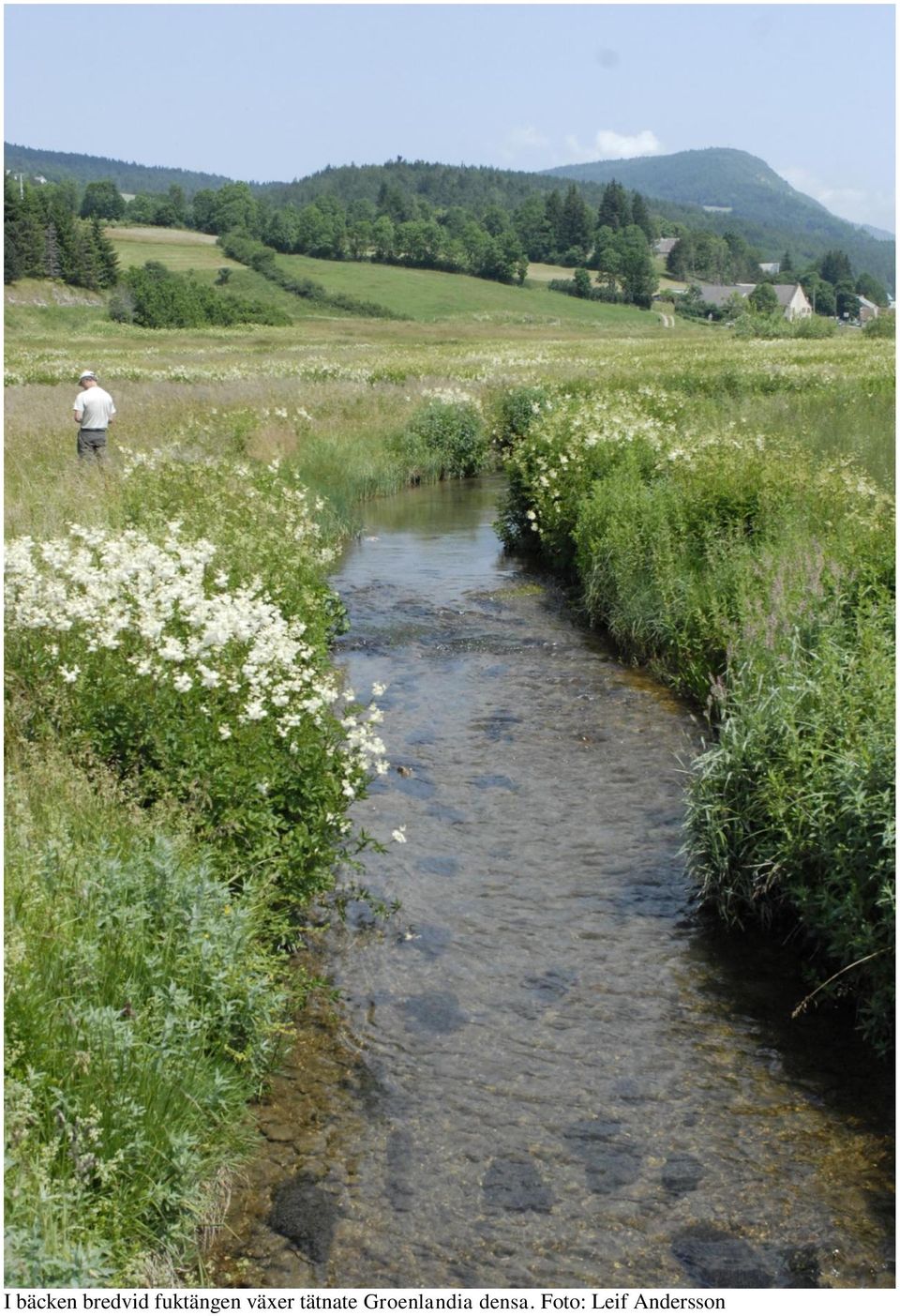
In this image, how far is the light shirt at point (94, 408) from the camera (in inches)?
670

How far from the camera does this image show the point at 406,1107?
5.19m

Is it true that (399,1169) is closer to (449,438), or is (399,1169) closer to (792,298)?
(449,438)

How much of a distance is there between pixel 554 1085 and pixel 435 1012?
837 millimetres

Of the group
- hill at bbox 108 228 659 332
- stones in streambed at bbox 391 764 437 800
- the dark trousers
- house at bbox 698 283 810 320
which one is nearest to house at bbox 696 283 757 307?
house at bbox 698 283 810 320

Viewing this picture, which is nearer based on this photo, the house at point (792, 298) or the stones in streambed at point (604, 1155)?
the stones in streambed at point (604, 1155)

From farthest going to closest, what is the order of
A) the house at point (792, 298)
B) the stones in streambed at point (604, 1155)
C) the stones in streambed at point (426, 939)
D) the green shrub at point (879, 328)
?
the house at point (792, 298) → the green shrub at point (879, 328) → the stones in streambed at point (426, 939) → the stones in streambed at point (604, 1155)

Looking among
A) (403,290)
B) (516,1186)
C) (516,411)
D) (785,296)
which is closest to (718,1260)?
(516,1186)

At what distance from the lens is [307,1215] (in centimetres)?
452

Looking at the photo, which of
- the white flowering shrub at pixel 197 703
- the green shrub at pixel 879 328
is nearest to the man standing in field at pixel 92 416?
the white flowering shrub at pixel 197 703

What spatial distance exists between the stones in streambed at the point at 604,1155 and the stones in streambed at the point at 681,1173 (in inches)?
4.7

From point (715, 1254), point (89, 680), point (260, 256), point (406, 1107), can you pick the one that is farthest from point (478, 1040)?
point (260, 256)

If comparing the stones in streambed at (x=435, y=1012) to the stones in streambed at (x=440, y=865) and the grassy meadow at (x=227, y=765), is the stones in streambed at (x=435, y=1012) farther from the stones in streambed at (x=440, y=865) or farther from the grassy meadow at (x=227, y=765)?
the stones in streambed at (x=440, y=865)

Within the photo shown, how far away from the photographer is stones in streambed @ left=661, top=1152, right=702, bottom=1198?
A: 471 centimetres

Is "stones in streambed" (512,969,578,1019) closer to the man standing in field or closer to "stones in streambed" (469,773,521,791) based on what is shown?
"stones in streambed" (469,773,521,791)
